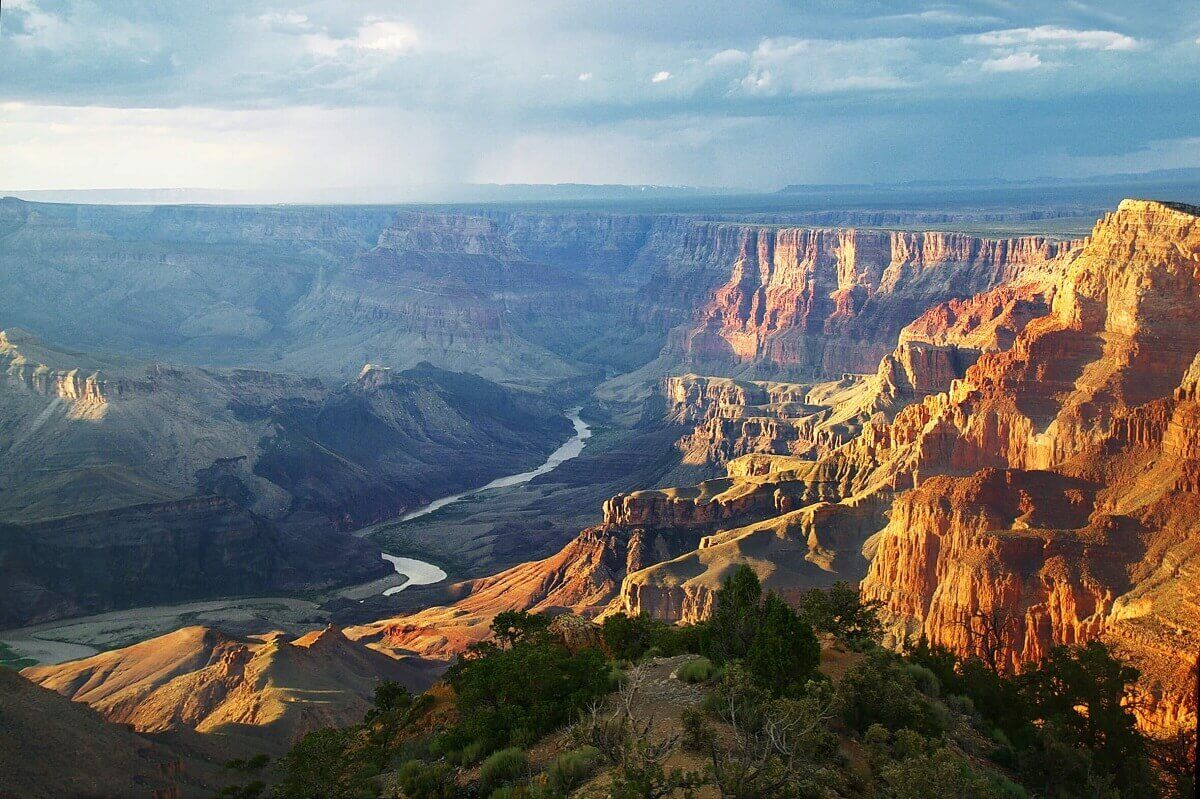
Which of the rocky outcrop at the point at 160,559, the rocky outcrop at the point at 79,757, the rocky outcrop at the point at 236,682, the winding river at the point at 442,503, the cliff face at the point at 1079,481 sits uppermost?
the cliff face at the point at 1079,481

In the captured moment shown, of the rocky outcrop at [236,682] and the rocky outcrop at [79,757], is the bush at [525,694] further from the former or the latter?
the rocky outcrop at [236,682]

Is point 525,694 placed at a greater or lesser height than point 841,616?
greater

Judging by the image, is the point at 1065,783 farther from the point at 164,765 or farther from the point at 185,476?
the point at 185,476

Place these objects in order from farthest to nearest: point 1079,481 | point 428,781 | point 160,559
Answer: point 160,559 < point 1079,481 < point 428,781

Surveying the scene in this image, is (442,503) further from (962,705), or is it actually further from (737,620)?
(737,620)

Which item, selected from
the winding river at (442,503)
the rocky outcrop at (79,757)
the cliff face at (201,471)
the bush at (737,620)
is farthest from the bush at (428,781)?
the winding river at (442,503)

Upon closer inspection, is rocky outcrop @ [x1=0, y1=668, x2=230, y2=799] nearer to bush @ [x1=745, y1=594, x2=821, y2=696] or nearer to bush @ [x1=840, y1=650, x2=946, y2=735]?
bush @ [x1=745, y1=594, x2=821, y2=696]

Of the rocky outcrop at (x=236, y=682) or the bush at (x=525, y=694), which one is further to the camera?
the rocky outcrop at (x=236, y=682)

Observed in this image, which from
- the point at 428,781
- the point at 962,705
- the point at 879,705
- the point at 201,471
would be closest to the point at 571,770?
the point at 428,781
